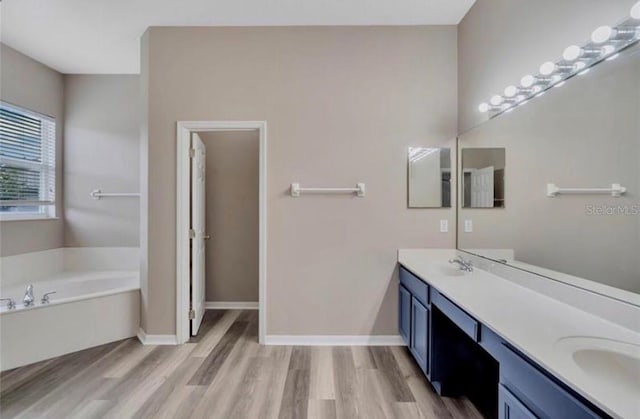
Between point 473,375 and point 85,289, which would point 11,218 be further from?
point 473,375

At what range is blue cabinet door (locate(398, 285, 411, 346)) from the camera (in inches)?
98.5

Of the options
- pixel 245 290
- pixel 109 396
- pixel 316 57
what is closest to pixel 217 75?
pixel 316 57

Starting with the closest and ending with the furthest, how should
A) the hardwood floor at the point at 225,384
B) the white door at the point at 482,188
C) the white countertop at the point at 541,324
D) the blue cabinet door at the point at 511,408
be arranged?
1. the white countertop at the point at 541,324
2. the blue cabinet door at the point at 511,408
3. the hardwood floor at the point at 225,384
4. the white door at the point at 482,188

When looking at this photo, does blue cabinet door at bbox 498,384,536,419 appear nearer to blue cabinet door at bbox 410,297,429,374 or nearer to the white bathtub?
blue cabinet door at bbox 410,297,429,374

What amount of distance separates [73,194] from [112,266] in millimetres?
975

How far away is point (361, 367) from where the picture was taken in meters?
2.44

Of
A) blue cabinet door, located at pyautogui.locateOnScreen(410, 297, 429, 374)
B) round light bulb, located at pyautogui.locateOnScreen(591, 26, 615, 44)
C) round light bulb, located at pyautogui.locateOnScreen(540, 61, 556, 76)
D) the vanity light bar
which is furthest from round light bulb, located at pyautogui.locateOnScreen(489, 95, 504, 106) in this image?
blue cabinet door, located at pyautogui.locateOnScreen(410, 297, 429, 374)

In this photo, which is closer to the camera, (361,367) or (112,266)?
(361,367)

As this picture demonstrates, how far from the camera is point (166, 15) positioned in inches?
103

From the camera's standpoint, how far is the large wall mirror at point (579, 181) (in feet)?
4.10

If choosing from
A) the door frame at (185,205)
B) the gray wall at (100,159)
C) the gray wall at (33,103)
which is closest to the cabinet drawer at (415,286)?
the door frame at (185,205)

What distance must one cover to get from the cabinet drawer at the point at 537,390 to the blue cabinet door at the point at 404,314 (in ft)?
4.05

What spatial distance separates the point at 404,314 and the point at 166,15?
129 inches

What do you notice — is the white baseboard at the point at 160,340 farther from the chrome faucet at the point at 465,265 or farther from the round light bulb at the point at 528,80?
the round light bulb at the point at 528,80
